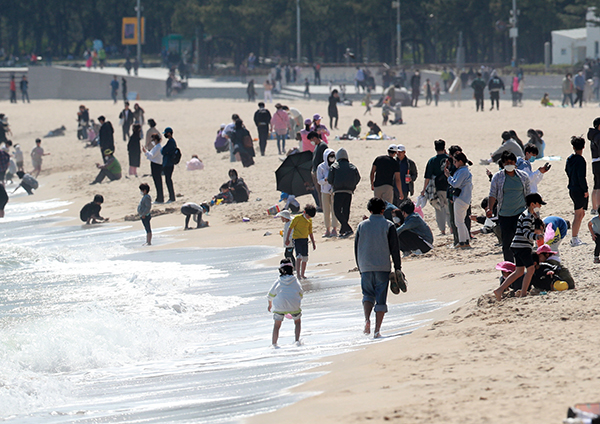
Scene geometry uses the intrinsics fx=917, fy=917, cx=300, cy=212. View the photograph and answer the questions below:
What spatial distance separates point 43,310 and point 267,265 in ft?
11.0

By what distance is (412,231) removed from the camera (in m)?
12.2

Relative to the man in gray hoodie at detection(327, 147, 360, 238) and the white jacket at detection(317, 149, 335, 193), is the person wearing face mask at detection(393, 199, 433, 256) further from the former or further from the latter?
the white jacket at detection(317, 149, 335, 193)

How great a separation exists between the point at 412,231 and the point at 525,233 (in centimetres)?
377

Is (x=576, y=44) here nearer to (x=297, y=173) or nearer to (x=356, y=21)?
(x=356, y=21)

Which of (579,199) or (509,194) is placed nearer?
(509,194)

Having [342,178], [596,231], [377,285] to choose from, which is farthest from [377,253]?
[342,178]

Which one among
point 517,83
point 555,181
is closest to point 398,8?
point 517,83

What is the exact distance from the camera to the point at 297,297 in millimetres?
8844

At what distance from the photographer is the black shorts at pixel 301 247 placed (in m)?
11.5

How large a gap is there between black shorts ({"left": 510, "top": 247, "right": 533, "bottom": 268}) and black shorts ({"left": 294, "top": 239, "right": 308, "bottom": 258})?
3.55 m

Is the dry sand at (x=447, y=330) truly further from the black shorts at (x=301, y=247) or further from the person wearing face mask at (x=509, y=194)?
the black shorts at (x=301, y=247)

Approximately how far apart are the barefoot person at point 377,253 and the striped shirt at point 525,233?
44.2 inches

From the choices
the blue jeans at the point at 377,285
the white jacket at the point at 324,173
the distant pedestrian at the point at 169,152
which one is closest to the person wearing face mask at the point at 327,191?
the white jacket at the point at 324,173

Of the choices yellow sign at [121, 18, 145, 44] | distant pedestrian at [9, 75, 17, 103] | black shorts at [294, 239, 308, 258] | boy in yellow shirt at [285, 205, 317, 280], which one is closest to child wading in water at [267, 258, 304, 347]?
boy in yellow shirt at [285, 205, 317, 280]
